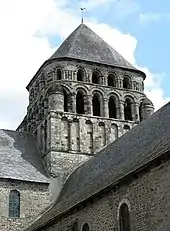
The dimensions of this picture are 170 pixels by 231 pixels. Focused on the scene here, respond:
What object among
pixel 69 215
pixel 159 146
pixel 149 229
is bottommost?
pixel 149 229

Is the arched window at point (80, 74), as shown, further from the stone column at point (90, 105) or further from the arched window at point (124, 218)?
the arched window at point (124, 218)

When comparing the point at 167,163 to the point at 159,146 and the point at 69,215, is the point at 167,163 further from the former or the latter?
the point at 69,215

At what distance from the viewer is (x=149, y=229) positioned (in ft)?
58.2

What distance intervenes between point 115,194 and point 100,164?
587 centimetres

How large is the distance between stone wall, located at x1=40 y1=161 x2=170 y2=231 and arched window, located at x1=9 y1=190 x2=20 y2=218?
6795 mm

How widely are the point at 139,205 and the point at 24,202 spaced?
1122cm

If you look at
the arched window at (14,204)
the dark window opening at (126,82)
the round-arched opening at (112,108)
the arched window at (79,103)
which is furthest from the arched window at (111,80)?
the arched window at (14,204)

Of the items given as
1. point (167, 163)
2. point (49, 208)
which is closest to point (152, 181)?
point (167, 163)

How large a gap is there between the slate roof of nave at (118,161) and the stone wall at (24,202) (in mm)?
1033

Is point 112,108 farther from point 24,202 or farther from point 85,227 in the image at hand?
point 85,227

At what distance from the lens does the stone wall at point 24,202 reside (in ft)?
90.4

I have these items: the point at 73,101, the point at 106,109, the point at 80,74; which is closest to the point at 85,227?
the point at 73,101

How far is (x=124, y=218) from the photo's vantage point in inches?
770

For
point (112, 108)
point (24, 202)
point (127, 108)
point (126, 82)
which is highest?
point (126, 82)
